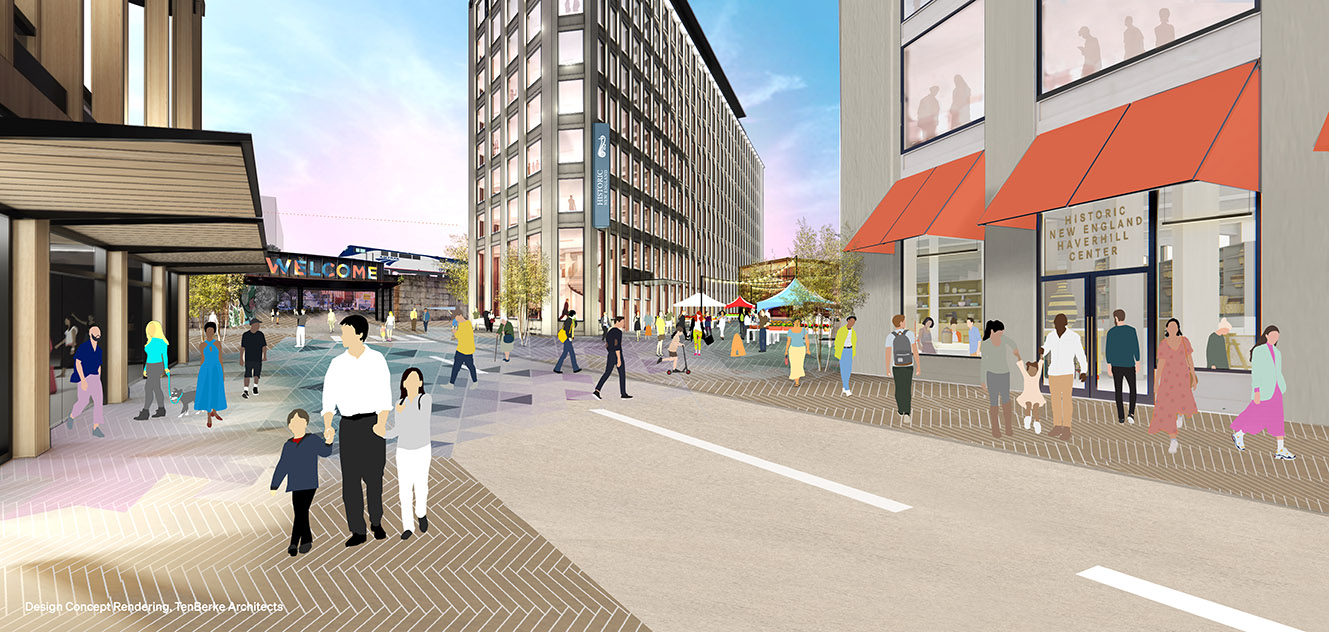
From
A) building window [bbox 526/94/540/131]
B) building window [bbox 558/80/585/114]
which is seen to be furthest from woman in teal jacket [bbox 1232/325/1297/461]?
building window [bbox 526/94/540/131]

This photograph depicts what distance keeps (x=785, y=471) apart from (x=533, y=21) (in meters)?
44.1

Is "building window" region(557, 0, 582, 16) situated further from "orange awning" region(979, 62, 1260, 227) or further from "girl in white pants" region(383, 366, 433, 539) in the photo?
"girl in white pants" region(383, 366, 433, 539)

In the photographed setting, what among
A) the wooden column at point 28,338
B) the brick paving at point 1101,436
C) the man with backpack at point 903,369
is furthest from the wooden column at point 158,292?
the man with backpack at point 903,369

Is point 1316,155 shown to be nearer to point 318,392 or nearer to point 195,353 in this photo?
point 318,392

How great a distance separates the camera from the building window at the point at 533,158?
4266cm

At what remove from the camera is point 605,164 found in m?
41.0

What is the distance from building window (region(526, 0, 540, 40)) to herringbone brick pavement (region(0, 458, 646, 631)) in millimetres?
43412

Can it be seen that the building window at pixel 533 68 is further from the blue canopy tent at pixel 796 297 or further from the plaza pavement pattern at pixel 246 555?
the plaza pavement pattern at pixel 246 555

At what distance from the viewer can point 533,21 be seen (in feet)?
142

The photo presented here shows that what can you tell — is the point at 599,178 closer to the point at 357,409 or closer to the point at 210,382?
the point at 210,382

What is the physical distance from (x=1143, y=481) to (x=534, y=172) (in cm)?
4106

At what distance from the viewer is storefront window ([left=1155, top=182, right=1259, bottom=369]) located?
1064cm

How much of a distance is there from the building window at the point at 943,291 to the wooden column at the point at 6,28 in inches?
679

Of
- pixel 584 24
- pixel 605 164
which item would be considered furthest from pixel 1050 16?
pixel 584 24
